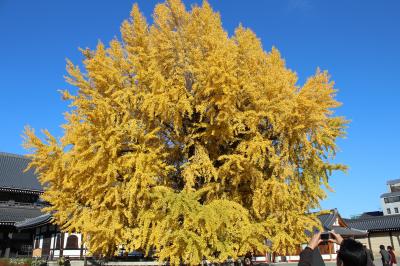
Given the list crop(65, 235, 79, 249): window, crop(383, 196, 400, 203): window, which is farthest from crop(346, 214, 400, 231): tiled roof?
crop(65, 235, 79, 249): window

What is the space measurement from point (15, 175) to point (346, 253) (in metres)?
30.0

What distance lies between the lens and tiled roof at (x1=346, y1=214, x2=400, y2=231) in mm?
34747

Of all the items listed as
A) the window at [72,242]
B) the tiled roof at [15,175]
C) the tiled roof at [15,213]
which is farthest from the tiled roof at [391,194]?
the tiled roof at [15,213]

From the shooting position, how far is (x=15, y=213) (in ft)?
82.5

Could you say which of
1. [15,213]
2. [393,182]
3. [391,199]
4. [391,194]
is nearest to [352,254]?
[15,213]

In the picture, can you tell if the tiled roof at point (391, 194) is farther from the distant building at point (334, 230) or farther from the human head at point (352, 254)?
the human head at point (352, 254)

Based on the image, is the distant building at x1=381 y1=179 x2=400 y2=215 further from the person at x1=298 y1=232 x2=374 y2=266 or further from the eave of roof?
the person at x1=298 y1=232 x2=374 y2=266

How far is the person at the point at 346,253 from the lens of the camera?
2883 millimetres

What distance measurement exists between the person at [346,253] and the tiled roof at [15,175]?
27.3 m

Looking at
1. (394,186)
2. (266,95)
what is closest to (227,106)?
(266,95)

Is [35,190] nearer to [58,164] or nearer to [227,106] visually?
[58,164]

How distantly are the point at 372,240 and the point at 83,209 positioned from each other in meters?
35.8

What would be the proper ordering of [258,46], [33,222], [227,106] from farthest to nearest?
[33,222]
[258,46]
[227,106]

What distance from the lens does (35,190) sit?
87.6 feet
